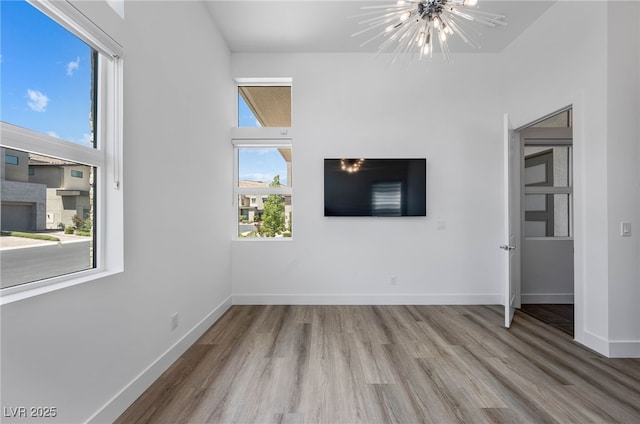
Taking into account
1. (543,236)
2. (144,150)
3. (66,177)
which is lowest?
(543,236)

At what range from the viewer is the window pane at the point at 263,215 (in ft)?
12.8

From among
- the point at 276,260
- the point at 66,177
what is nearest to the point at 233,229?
the point at 276,260

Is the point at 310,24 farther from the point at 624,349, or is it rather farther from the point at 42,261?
the point at 624,349

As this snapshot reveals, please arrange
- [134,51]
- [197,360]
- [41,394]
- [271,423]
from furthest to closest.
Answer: [197,360], [134,51], [271,423], [41,394]

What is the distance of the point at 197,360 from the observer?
230 centimetres

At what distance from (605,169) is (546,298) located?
2.23 meters

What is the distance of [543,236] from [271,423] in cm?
435

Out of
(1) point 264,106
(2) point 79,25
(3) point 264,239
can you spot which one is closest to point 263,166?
(1) point 264,106

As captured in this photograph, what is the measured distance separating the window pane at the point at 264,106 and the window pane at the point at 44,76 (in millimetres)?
2306

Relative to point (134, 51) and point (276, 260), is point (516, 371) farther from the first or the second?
point (134, 51)

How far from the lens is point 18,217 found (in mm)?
1278

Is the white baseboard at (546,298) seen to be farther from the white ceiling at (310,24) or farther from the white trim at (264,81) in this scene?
the white trim at (264,81)

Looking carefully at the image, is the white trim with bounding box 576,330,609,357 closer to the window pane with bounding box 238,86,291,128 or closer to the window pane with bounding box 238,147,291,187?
the window pane with bounding box 238,147,291,187

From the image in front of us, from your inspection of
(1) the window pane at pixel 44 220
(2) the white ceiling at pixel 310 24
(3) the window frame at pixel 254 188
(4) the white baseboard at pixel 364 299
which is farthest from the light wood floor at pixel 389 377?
(2) the white ceiling at pixel 310 24
